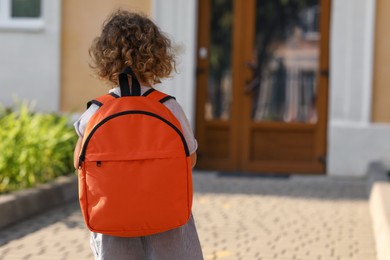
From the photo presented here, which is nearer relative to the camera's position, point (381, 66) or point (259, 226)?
point (259, 226)

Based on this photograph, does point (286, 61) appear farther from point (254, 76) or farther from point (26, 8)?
point (26, 8)

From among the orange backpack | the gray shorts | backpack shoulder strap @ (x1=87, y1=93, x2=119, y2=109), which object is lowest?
the gray shorts

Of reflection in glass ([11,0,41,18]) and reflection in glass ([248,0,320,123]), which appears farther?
reflection in glass ([11,0,41,18])

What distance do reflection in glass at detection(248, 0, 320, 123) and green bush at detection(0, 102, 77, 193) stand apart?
97.5 inches

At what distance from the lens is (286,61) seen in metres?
11.2

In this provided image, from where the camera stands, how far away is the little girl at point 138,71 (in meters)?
3.73

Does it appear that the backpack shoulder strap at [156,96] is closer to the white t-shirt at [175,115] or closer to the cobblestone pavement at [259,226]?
Result: the white t-shirt at [175,115]

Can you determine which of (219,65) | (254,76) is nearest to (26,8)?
(219,65)

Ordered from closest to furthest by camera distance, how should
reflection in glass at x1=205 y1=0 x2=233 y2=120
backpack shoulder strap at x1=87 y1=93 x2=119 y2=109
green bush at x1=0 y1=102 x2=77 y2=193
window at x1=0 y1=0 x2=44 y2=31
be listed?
1. backpack shoulder strap at x1=87 y1=93 x2=119 y2=109
2. green bush at x1=0 y1=102 x2=77 y2=193
3. reflection in glass at x1=205 y1=0 x2=233 y2=120
4. window at x1=0 y1=0 x2=44 y2=31

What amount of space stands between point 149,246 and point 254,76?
7.67 meters

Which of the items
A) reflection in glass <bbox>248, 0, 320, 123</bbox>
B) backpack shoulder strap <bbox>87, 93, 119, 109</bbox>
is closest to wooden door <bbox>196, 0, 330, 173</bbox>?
reflection in glass <bbox>248, 0, 320, 123</bbox>

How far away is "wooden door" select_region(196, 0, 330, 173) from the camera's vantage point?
11203 millimetres

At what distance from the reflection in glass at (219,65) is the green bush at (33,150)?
6.50ft

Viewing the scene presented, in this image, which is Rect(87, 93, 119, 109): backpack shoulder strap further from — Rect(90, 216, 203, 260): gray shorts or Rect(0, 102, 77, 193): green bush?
Rect(0, 102, 77, 193): green bush
